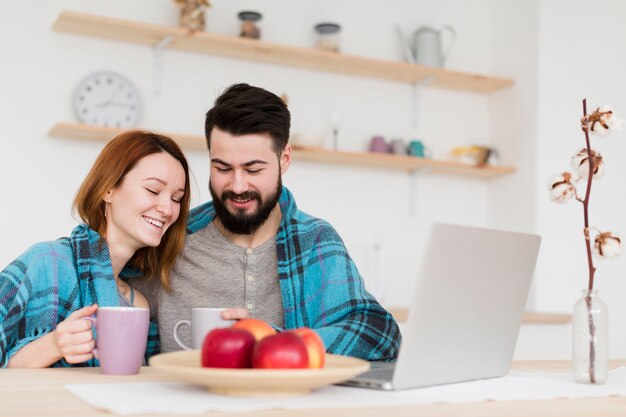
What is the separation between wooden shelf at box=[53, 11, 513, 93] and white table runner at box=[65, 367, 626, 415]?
240cm

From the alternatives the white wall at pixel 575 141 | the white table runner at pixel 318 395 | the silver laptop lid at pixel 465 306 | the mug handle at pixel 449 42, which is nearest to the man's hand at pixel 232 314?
the white table runner at pixel 318 395

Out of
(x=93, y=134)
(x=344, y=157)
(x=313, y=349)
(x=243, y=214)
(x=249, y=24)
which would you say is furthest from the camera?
(x=344, y=157)

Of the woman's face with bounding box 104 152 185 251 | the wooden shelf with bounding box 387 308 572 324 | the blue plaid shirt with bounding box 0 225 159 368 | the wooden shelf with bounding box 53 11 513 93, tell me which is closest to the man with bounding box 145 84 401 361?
the woman's face with bounding box 104 152 185 251

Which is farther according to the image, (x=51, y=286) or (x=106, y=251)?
(x=106, y=251)

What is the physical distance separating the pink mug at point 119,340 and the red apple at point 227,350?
260mm

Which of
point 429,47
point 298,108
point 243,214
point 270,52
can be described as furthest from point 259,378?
point 429,47

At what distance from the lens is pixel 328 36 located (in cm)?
371

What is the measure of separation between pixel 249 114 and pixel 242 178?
16 cm

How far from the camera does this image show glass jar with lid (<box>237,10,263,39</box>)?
3494 millimetres

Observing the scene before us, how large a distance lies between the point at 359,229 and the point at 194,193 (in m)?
0.87

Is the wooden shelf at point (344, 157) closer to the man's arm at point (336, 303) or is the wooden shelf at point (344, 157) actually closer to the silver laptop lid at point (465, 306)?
the man's arm at point (336, 303)

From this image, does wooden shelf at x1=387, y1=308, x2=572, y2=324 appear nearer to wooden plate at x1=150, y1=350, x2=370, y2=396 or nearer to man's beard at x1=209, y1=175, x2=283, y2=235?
man's beard at x1=209, y1=175, x2=283, y2=235

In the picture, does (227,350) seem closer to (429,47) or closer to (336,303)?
(336,303)

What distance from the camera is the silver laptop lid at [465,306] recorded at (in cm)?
107
